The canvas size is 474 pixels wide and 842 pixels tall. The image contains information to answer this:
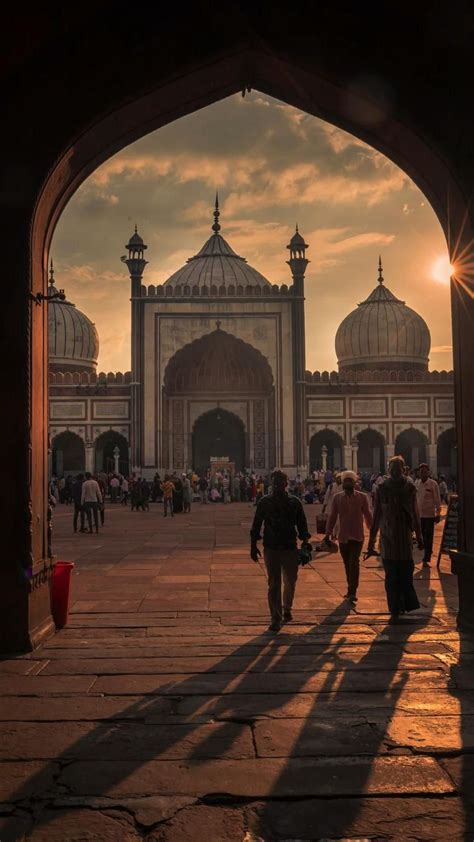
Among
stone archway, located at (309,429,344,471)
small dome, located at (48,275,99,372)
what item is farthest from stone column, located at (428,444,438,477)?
small dome, located at (48,275,99,372)

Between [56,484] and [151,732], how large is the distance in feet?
85.4

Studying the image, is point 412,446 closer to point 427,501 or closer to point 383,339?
point 383,339

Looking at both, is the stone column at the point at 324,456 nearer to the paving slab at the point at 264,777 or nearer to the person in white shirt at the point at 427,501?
the person in white shirt at the point at 427,501

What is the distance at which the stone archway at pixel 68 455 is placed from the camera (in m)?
34.8

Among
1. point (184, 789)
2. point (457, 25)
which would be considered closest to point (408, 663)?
point (184, 789)

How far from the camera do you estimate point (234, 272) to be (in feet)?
116

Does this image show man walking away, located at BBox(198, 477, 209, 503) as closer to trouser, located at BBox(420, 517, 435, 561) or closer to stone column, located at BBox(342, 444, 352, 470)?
stone column, located at BBox(342, 444, 352, 470)

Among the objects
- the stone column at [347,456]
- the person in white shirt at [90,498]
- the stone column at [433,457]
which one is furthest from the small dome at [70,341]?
the person in white shirt at [90,498]

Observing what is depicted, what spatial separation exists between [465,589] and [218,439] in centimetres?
→ 2886

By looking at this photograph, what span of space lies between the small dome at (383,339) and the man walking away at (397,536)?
109 ft

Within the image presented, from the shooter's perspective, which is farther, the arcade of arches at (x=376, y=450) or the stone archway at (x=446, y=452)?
the stone archway at (x=446, y=452)

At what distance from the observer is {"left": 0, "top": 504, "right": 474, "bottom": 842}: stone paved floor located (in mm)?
2774

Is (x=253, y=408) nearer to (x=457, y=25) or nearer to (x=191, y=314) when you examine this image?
(x=191, y=314)

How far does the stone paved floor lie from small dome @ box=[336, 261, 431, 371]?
3296cm
